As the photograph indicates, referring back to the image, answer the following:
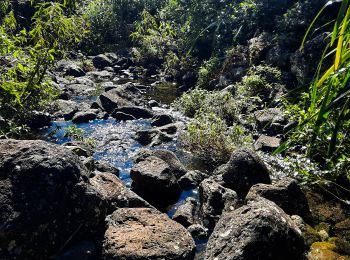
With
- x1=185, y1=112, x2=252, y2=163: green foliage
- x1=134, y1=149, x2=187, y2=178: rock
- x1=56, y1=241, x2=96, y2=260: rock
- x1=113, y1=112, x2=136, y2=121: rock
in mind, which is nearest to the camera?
x1=56, y1=241, x2=96, y2=260: rock

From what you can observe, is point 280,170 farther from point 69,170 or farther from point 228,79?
point 228,79

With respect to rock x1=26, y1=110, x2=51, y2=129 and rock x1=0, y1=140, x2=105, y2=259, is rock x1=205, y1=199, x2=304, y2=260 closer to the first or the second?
rock x1=0, y1=140, x2=105, y2=259

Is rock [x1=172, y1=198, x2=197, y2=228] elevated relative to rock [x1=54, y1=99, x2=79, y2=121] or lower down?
elevated

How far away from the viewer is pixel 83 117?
17.2 m

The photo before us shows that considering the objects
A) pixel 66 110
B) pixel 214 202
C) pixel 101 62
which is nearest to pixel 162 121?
pixel 66 110

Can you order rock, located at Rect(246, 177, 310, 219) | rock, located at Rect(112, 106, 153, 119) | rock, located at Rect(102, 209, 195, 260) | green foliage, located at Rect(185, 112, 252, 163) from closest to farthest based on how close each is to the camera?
rock, located at Rect(102, 209, 195, 260) → rock, located at Rect(246, 177, 310, 219) → green foliage, located at Rect(185, 112, 252, 163) → rock, located at Rect(112, 106, 153, 119)

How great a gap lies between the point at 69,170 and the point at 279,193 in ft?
14.1

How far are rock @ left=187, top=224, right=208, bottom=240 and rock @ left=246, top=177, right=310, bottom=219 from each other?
1181 millimetres

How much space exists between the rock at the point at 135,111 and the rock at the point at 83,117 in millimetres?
1004

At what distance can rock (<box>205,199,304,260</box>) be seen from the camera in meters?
5.63

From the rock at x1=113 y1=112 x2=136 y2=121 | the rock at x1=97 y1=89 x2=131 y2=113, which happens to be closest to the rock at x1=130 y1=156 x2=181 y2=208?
the rock at x1=113 y1=112 x2=136 y2=121

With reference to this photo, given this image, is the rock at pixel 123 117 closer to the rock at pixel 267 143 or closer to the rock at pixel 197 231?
the rock at pixel 267 143

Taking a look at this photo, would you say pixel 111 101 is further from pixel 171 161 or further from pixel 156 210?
pixel 156 210

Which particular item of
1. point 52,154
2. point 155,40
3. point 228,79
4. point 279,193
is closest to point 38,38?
point 52,154
